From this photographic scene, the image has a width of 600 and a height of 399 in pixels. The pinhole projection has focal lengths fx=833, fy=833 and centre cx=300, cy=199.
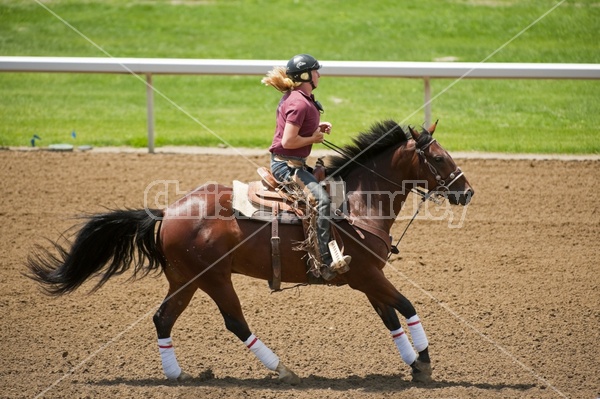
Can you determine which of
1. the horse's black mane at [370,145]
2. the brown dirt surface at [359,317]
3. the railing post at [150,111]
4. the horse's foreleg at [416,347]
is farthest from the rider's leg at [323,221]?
the railing post at [150,111]

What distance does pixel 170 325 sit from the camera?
291 inches

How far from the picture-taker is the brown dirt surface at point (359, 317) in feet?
23.6

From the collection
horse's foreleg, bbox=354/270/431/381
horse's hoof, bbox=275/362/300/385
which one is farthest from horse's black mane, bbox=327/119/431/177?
horse's hoof, bbox=275/362/300/385

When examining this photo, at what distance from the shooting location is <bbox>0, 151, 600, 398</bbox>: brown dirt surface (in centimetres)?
720

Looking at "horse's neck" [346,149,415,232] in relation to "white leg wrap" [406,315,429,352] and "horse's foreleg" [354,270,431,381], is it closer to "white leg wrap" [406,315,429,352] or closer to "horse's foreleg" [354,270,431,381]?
"horse's foreleg" [354,270,431,381]

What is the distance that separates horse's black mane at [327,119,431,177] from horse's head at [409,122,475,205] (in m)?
0.20

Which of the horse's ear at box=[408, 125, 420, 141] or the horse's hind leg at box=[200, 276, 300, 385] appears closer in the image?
the horse's hind leg at box=[200, 276, 300, 385]

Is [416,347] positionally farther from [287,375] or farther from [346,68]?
[346,68]

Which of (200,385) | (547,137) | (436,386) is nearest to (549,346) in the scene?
(436,386)

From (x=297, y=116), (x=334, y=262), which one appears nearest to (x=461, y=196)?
(x=334, y=262)

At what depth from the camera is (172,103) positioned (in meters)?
17.1

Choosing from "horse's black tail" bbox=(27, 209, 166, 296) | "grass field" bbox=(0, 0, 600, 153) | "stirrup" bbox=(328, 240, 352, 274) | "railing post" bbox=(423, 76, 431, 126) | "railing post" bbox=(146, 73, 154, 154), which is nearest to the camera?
"stirrup" bbox=(328, 240, 352, 274)

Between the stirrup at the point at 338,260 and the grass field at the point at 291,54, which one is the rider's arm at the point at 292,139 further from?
the grass field at the point at 291,54

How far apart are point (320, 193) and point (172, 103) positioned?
34.4ft
